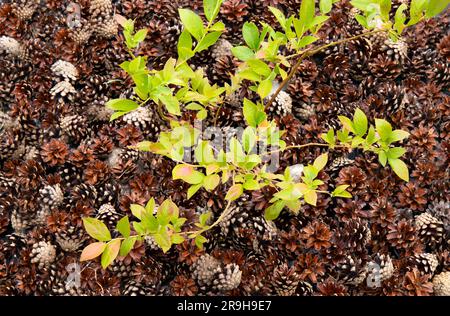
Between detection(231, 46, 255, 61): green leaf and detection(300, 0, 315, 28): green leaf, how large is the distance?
5.6 inches

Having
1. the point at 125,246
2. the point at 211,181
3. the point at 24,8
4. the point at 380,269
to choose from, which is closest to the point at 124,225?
the point at 125,246

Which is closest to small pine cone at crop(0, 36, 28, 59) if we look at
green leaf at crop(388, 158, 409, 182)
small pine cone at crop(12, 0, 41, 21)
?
small pine cone at crop(12, 0, 41, 21)

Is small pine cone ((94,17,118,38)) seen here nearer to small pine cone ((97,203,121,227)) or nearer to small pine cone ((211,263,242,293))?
small pine cone ((97,203,121,227))

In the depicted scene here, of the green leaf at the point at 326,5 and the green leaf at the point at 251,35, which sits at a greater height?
the green leaf at the point at 326,5

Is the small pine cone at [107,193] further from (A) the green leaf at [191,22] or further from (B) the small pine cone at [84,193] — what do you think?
(A) the green leaf at [191,22]

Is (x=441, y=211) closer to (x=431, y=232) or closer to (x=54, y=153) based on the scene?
(x=431, y=232)

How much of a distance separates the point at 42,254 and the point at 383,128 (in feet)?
3.05

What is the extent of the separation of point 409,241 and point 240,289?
1.53 feet

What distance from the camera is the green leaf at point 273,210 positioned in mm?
1432

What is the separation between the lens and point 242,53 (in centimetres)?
134

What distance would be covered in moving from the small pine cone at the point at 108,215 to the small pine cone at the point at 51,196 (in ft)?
0.39

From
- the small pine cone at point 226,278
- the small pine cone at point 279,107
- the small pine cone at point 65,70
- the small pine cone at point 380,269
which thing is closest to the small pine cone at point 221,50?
the small pine cone at point 279,107

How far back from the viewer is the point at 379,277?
5.02ft

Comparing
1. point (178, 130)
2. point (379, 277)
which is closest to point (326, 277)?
point (379, 277)
